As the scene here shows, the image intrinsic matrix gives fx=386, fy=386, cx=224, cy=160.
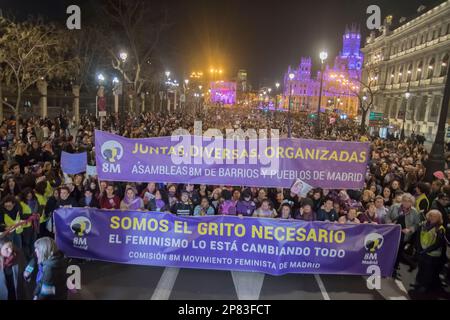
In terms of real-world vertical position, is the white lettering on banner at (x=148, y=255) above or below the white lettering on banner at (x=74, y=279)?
above

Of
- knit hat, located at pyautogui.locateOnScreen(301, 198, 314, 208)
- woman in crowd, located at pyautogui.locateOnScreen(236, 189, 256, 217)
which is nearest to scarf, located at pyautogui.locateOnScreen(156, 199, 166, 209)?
woman in crowd, located at pyautogui.locateOnScreen(236, 189, 256, 217)

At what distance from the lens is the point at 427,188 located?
9.52 meters

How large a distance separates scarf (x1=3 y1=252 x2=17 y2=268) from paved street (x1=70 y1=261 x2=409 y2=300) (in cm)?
129

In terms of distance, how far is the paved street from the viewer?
21.2 ft

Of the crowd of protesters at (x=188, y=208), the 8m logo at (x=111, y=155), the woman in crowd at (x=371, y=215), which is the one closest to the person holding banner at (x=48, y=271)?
the crowd of protesters at (x=188, y=208)

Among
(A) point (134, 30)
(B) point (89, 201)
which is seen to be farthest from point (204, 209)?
(A) point (134, 30)

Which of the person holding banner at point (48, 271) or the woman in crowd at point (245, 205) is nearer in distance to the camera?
the person holding banner at point (48, 271)

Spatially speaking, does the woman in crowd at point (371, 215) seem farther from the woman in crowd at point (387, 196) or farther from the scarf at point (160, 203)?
the scarf at point (160, 203)

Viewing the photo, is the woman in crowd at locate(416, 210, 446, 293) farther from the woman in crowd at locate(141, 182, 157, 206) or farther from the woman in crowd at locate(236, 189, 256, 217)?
the woman in crowd at locate(141, 182, 157, 206)

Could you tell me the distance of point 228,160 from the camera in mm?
7754

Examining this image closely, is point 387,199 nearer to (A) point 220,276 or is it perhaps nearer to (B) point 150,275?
(A) point 220,276

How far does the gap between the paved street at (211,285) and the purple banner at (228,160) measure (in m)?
1.77

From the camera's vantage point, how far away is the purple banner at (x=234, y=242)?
6805 millimetres
